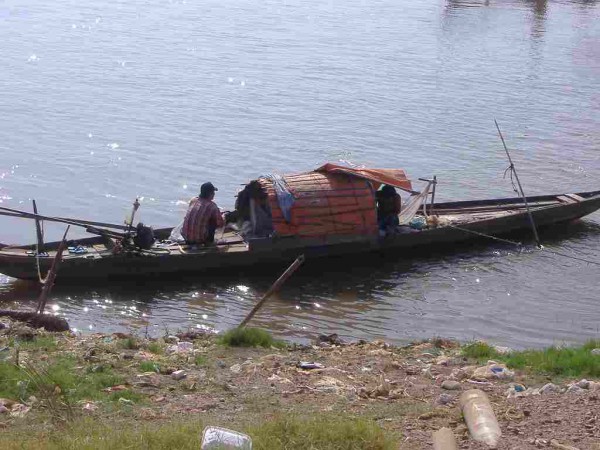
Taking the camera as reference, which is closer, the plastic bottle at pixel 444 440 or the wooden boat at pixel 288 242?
the plastic bottle at pixel 444 440

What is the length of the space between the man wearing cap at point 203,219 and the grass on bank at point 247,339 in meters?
4.31

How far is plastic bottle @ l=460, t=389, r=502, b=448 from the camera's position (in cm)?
769

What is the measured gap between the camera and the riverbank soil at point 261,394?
24.6 feet

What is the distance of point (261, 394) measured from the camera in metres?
9.23

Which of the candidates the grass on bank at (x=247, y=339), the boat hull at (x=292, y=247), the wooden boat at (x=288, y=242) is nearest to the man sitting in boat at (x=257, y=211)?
the wooden boat at (x=288, y=242)

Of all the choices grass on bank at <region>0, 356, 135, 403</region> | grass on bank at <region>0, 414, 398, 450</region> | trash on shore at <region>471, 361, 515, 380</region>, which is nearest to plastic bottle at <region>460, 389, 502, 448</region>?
grass on bank at <region>0, 414, 398, 450</region>

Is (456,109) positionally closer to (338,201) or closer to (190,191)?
(190,191)

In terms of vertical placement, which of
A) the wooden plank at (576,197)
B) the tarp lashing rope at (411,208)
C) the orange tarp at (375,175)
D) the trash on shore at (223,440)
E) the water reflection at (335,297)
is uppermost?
the orange tarp at (375,175)

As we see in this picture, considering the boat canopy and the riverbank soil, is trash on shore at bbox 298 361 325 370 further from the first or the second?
the boat canopy

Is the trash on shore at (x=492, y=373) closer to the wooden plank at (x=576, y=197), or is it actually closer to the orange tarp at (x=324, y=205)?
the orange tarp at (x=324, y=205)

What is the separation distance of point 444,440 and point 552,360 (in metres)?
3.76

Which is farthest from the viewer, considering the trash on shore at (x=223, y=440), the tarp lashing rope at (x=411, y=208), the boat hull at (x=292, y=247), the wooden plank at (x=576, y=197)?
the wooden plank at (x=576, y=197)

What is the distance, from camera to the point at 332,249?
55.7ft

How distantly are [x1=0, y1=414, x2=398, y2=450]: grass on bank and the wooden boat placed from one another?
8.19 metres
